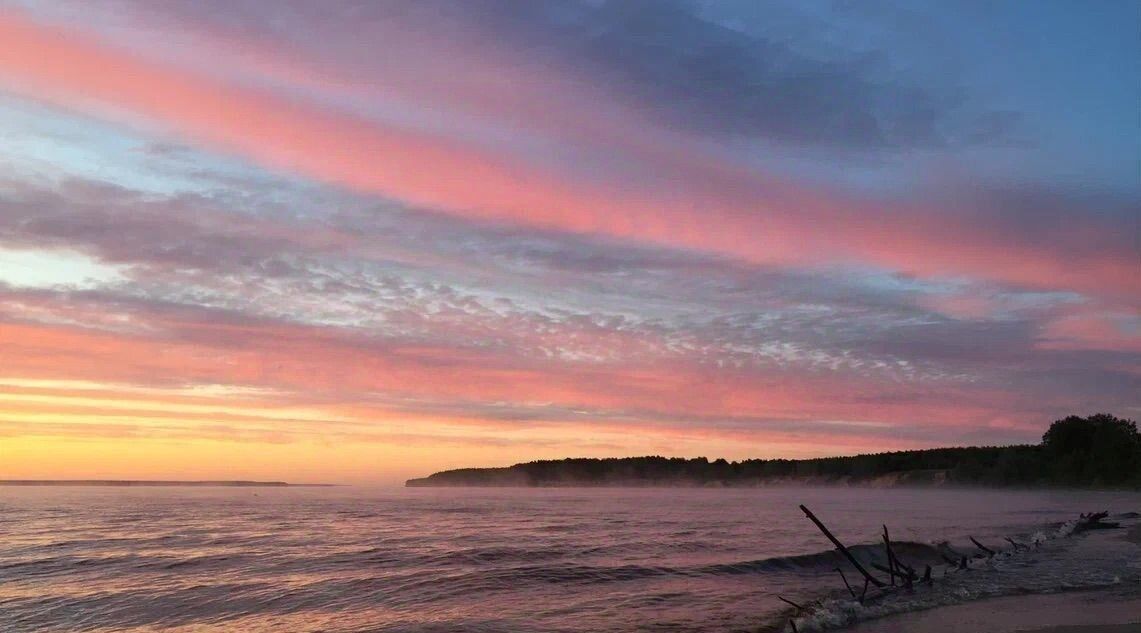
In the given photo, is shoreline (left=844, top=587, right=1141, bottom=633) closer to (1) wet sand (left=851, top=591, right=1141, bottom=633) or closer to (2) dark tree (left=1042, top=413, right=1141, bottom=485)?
(1) wet sand (left=851, top=591, right=1141, bottom=633)

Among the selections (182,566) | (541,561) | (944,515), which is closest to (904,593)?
(541,561)

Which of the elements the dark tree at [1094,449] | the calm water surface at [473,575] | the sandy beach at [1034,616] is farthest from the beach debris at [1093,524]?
the dark tree at [1094,449]

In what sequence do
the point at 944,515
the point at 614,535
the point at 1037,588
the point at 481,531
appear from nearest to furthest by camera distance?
the point at 1037,588 < the point at 614,535 < the point at 481,531 < the point at 944,515

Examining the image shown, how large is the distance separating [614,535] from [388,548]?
15764mm

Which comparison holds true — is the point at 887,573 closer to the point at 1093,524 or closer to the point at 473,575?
the point at 473,575

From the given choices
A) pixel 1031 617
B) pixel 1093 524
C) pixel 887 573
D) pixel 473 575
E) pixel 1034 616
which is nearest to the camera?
pixel 1031 617

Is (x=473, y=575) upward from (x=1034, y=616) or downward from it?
downward

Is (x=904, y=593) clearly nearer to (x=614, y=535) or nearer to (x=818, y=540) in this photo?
(x=818, y=540)

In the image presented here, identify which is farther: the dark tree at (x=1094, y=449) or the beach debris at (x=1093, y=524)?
the dark tree at (x=1094, y=449)

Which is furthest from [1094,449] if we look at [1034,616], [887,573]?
[1034,616]

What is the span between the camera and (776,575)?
33.9m

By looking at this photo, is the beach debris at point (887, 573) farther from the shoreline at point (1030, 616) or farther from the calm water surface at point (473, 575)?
the shoreline at point (1030, 616)

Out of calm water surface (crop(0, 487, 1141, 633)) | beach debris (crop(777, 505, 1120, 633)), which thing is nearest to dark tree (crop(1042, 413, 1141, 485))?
calm water surface (crop(0, 487, 1141, 633))

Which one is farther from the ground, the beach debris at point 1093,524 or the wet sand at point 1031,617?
the wet sand at point 1031,617
